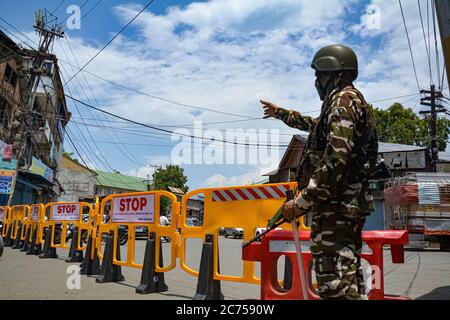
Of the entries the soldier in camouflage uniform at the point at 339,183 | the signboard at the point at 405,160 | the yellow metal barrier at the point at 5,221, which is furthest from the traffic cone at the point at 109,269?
the signboard at the point at 405,160

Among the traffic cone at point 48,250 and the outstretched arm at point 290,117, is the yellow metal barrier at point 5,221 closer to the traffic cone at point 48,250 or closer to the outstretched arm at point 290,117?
the traffic cone at point 48,250

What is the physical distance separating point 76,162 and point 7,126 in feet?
135

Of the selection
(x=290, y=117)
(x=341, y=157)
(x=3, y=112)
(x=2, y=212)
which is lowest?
(x=2, y=212)

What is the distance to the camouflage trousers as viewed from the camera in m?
2.39

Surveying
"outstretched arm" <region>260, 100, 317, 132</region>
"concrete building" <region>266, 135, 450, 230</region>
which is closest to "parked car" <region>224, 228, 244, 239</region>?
"concrete building" <region>266, 135, 450, 230</region>

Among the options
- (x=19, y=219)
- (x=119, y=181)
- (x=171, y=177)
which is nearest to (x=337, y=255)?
(x=19, y=219)

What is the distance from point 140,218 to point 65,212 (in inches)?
181

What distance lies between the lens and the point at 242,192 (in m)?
5.14

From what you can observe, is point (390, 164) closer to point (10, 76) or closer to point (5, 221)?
point (5, 221)

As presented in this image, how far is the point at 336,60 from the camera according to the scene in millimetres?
2701

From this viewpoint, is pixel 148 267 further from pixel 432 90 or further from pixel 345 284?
pixel 432 90

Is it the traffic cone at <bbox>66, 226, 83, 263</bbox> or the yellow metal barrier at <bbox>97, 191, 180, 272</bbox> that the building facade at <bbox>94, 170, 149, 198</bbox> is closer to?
the traffic cone at <bbox>66, 226, 83, 263</bbox>

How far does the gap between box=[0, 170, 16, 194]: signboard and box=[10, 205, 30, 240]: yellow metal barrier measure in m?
6.87
